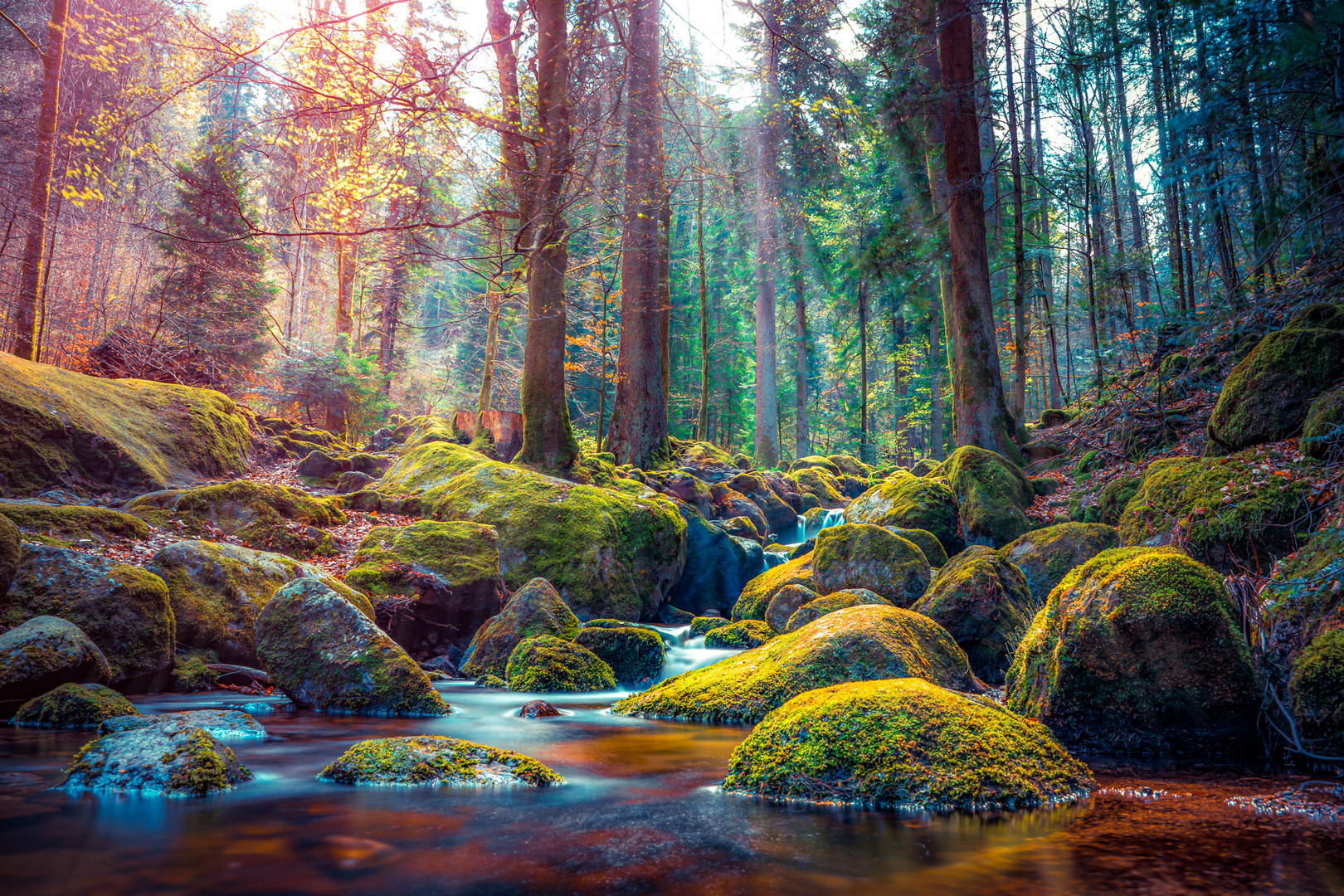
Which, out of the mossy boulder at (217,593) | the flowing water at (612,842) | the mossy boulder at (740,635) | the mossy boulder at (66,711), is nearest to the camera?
the flowing water at (612,842)

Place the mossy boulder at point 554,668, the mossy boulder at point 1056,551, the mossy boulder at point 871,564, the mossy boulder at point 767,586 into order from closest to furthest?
the mossy boulder at point 554,668, the mossy boulder at point 1056,551, the mossy boulder at point 871,564, the mossy boulder at point 767,586

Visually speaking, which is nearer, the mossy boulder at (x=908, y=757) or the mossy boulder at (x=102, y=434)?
the mossy boulder at (x=908, y=757)

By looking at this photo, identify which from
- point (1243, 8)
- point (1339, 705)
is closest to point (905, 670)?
point (1339, 705)

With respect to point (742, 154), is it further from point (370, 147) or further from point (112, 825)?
point (112, 825)

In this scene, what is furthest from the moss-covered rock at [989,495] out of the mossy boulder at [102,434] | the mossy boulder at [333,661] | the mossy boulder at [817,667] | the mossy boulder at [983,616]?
the mossy boulder at [102,434]

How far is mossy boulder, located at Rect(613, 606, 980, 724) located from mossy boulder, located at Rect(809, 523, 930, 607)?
8.24 feet

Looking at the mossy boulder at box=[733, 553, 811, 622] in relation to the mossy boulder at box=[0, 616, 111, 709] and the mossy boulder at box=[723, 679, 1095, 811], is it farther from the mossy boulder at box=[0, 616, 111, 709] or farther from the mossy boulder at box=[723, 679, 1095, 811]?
the mossy boulder at box=[0, 616, 111, 709]

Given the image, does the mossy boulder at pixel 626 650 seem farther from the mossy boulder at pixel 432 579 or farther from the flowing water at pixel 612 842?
Result: the flowing water at pixel 612 842

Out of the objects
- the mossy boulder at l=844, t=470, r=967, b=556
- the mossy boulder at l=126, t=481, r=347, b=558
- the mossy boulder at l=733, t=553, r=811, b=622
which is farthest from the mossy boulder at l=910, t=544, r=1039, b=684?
the mossy boulder at l=126, t=481, r=347, b=558

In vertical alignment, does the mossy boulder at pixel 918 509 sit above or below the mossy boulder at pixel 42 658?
above

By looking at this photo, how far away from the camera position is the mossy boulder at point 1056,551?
25.0ft

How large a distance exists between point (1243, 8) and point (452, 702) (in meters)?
9.47

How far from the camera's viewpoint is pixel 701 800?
383 centimetres

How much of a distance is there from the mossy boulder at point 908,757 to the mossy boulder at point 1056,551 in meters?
3.90
